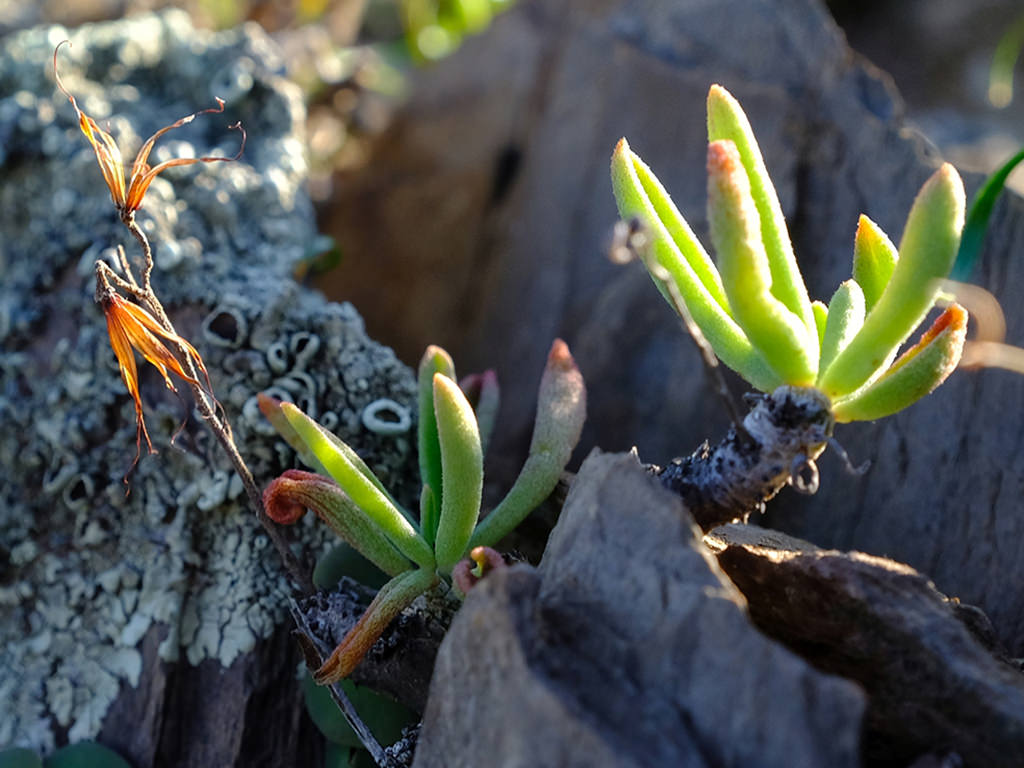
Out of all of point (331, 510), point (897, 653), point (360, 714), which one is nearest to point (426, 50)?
point (331, 510)

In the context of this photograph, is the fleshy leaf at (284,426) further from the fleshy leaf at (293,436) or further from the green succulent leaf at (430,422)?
the green succulent leaf at (430,422)

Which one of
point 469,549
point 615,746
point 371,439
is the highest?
point 371,439

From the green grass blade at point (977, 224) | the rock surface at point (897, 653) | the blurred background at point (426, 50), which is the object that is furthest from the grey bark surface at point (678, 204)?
the rock surface at point (897, 653)

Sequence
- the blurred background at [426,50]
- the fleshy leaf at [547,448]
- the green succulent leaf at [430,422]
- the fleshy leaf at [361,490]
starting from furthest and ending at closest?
the blurred background at [426,50] → the green succulent leaf at [430,422] → the fleshy leaf at [547,448] → the fleshy leaf at [361,490]

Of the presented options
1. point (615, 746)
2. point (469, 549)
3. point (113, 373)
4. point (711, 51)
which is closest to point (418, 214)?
point (711, 51)

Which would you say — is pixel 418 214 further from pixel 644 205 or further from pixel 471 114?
pixel 644 205
